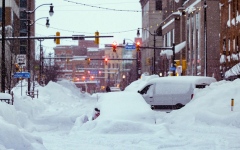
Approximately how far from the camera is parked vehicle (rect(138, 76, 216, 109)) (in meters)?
30.5

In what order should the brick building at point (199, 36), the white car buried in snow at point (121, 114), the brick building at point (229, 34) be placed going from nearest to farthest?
the white car buried in snow at point (121, 114) → the brick building at point (229, 34) → the brick building at point (199, 36)

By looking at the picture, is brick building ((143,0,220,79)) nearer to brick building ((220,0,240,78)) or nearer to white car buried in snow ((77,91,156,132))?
brick building ((220,0,240,78))

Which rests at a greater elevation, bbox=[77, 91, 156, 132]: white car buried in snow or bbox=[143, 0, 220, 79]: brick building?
bbox=[143, 0, 220, 79]: brick building

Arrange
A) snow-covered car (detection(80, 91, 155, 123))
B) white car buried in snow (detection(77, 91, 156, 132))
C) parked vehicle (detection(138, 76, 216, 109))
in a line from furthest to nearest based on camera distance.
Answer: parked vehicle (detection(138, 76, 216, 109))
snow-covered car (detection(80, 91, 155, 123))
white car buried in snow (detection(77, 91, 156, 132))

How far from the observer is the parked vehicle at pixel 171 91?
30484 mm

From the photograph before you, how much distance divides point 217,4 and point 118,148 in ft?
200

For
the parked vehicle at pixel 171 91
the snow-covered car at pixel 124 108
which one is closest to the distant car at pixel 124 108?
the snow-covered car at pixel 124 108

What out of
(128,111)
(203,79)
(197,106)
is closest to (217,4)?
(203,79)

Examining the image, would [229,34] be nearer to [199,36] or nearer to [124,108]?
[199,36]

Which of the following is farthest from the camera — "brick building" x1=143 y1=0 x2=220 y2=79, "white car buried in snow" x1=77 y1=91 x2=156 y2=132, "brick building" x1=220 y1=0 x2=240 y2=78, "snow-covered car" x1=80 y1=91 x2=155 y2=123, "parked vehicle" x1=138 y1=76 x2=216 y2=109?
"brick building" x1=143 y1=0 x2=220 y2=79

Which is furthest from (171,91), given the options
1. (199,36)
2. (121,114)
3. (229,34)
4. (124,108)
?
(199,36)

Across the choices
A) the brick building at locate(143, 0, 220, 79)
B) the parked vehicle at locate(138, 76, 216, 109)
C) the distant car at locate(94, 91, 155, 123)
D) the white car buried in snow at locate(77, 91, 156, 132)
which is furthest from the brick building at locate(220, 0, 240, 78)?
the white car buried in snow at locate(77, 91, 156, 132)

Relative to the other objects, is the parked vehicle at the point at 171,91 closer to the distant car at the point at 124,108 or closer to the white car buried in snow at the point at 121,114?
the distant car at the point at 124,108

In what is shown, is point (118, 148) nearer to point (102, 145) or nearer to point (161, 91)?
point (102, 145)
